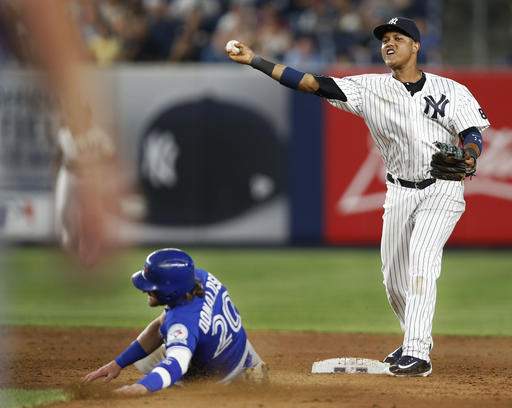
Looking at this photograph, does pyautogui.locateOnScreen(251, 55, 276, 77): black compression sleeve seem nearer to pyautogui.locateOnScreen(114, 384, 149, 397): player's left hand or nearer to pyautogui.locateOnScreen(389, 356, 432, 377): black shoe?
pyautogui.locateOnScreen(389, 356, 432, 377): black shoe

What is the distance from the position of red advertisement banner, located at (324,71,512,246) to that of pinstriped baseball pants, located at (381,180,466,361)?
27.7ft

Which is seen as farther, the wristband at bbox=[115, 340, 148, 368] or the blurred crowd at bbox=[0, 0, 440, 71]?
the blurred crowd at bbox=[0, 0, 440, 71]

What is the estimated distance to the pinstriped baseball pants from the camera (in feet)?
22.0

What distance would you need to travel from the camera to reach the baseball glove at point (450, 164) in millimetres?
6520

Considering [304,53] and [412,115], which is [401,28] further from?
[304,53]

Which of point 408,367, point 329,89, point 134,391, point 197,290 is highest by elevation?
point 329,89

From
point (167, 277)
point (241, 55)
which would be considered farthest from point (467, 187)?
point (167, 277)

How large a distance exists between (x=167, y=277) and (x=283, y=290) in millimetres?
6975

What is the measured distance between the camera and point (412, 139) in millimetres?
6785

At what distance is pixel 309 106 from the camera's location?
15773 mm

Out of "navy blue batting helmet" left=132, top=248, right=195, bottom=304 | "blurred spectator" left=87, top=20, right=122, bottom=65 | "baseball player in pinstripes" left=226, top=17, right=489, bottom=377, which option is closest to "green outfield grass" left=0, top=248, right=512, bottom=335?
"blurred spectator" left=87, top=20, right=122, bottom=65

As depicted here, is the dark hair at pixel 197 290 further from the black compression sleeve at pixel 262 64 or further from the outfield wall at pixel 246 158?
the outfield wall at pixel 246 158

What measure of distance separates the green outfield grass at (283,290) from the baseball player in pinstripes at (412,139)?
3.09 meters

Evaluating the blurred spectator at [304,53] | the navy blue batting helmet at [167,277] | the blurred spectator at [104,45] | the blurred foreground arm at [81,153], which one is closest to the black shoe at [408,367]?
the navy blue batting helmet at [167,277]
